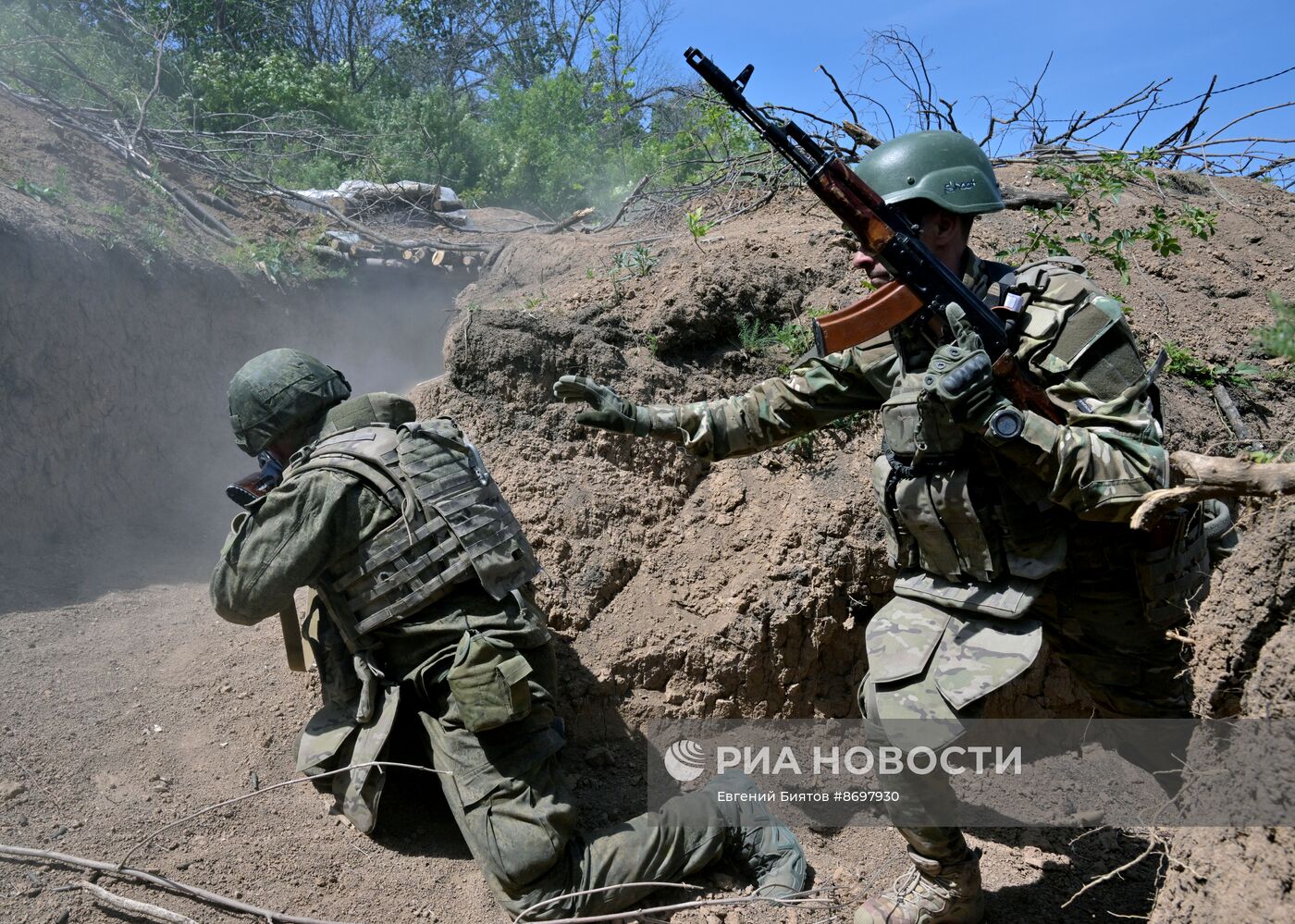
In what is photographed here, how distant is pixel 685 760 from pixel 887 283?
85.4 inches

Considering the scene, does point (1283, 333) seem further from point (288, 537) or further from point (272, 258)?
point (272, 258)

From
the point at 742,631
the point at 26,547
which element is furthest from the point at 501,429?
the point at 26,547

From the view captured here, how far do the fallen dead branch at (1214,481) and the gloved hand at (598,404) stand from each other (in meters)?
1.69

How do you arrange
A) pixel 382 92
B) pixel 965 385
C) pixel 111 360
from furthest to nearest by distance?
pixel 382 92 < pixel 111 360 < pixel 965 385

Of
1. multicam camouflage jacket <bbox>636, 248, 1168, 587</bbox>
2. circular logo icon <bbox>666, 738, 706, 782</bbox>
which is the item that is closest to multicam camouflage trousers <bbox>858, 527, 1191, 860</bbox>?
multicam camouflage jacket <bbox>636, 248, 1168, 587</bbox>

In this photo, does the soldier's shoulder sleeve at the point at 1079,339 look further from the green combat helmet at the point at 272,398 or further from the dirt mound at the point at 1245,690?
the green combat helmet at the point at 272,398

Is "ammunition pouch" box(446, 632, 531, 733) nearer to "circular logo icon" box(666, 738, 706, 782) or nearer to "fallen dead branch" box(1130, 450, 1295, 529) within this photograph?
"circular logo icon" box(666, 738, 706, 782)

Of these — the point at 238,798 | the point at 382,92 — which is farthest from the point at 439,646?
the point at 382,92

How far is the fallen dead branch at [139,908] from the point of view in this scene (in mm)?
2752

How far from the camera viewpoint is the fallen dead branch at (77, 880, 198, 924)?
2.75 m

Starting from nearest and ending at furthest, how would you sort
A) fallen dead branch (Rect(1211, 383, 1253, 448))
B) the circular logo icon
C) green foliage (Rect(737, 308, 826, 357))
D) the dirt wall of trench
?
the circular logo icon
fallen dead branch (Rect(1211, 383, 1253, 448))
green foliage (Rect(737, 308, 826, 357))
the dirt wall of trench

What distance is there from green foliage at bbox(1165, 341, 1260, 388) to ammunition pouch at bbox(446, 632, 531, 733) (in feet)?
12.2

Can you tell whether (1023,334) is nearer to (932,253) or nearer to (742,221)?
(932,253)

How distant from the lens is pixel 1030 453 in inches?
100
